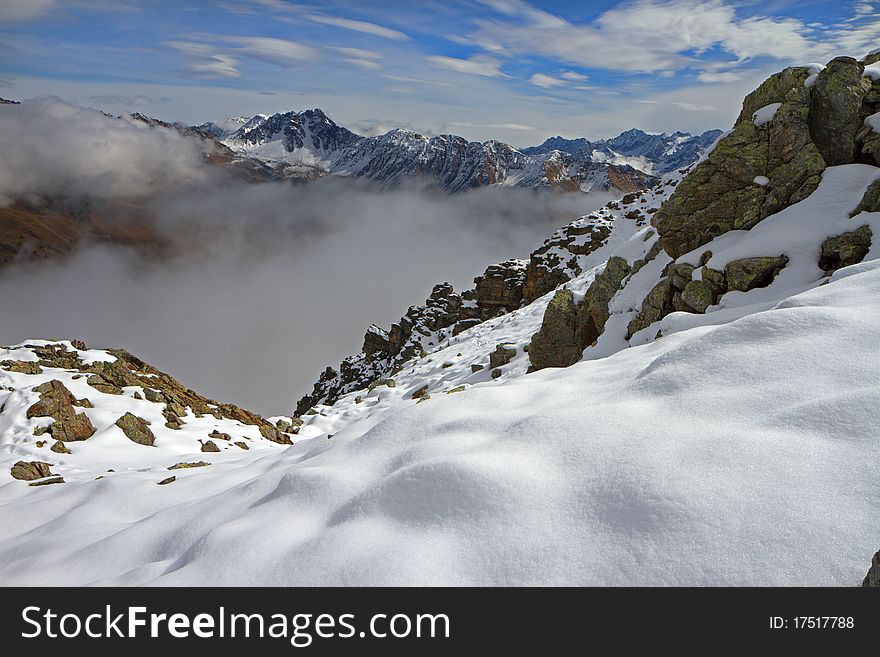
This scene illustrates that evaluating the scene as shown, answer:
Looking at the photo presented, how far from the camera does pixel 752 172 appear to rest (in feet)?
50.1

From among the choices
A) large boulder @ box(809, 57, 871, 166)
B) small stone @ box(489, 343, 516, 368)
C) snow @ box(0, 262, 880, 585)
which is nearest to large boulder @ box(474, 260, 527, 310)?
small stone @ box(489, 343, 516, 368)

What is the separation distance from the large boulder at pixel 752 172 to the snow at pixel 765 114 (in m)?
0.02

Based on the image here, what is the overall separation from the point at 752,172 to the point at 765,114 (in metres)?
2.22

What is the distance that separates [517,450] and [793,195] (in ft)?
46.3

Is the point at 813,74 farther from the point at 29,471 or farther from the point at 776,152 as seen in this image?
the point at 29,471

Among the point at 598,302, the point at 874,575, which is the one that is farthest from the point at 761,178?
the point at 874,575

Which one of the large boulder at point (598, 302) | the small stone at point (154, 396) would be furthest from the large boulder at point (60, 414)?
the large boulder at point (598, 302)

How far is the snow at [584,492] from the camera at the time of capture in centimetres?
374

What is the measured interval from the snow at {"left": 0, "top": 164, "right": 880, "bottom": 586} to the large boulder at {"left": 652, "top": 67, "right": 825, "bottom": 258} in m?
6.31

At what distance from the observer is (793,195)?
46.2 ft
